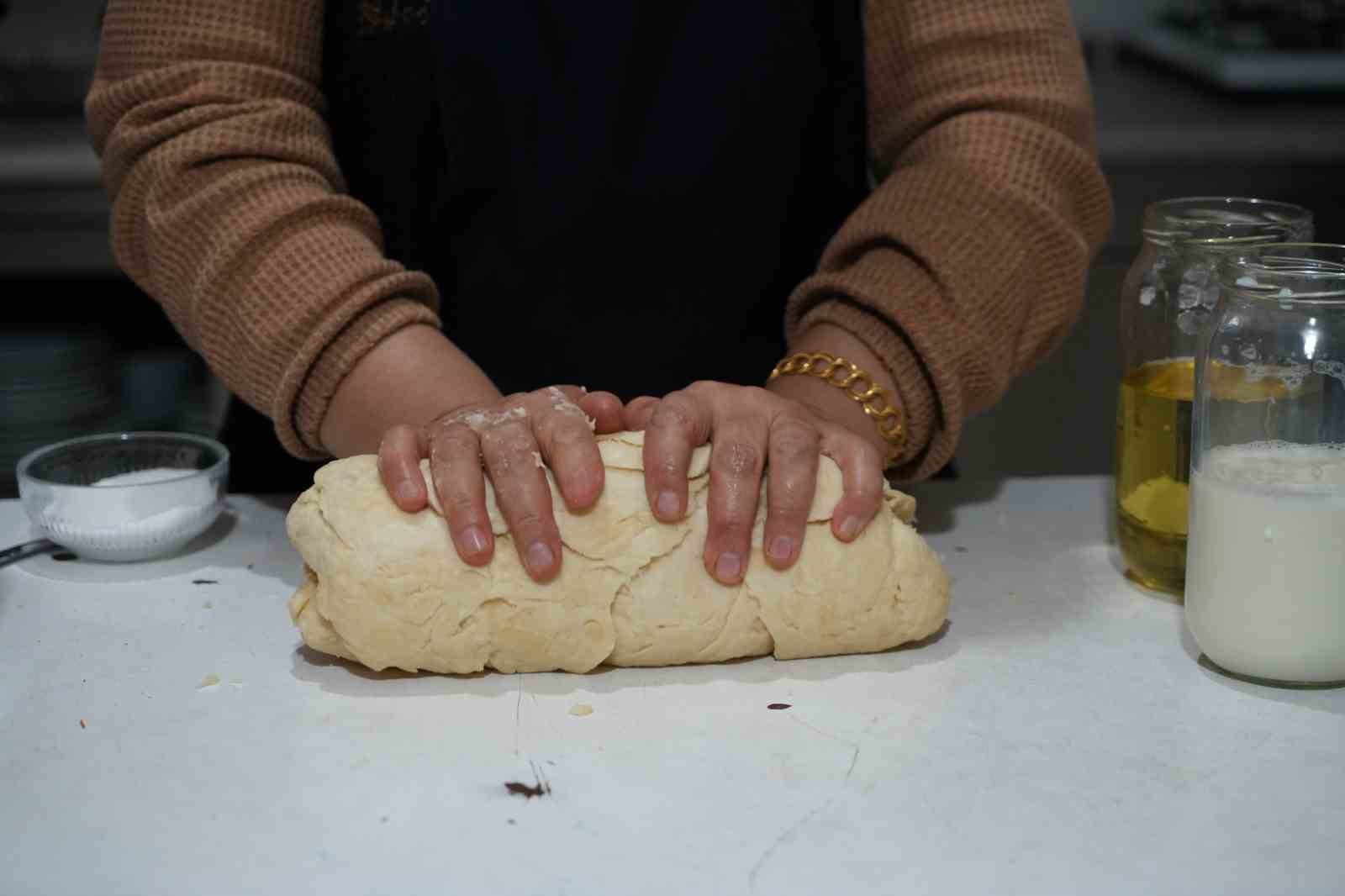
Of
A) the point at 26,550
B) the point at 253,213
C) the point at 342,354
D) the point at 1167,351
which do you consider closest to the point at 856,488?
the point at 1167,351

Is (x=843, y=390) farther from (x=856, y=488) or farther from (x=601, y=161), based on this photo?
(x=601, y=161)

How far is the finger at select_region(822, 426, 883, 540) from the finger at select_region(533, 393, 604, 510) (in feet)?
0.51

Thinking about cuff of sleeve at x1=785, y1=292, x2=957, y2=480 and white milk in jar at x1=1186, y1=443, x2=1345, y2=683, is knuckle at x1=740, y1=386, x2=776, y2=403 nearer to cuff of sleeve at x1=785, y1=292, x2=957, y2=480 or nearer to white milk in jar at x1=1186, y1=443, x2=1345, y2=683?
cuff of sleeve at x1=785, y1=292, x2=957, y2=480

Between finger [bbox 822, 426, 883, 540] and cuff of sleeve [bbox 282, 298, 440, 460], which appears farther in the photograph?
cuff of sleeve [bbox 282, 298, 440, 460]

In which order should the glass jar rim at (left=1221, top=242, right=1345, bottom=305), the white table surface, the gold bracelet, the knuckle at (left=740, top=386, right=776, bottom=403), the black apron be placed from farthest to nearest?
the black apron → the gold bracelet → the knuckle at (left=740, top=386, right=776, bottom=403) → the glass jar rim at (left=1221, top=242, right=1345, bottom=305) → the white table surface

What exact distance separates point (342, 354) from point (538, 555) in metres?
0.25

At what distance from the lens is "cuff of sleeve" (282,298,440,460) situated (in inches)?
38.5

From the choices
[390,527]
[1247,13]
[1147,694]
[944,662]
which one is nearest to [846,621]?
[944,662]

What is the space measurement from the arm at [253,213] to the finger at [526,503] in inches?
5.0

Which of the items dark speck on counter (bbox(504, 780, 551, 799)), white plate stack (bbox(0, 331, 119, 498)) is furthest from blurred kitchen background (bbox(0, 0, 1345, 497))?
dark speck on counter (bbox(504, 780, 551, 799))

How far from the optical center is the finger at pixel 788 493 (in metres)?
0.86

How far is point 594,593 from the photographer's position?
85 cm

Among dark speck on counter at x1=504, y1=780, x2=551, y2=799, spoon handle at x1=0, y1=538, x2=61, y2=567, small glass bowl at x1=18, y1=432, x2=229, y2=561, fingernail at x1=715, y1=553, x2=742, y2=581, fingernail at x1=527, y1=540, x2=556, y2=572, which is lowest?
spoon handle at x1=0, y1=538, x2=61, y2=567

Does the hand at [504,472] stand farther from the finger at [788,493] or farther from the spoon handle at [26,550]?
the spoon handle at [26,550]
